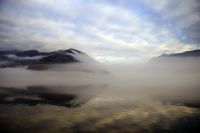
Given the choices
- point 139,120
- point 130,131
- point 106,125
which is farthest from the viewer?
point 139,120

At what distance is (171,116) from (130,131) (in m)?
4.84

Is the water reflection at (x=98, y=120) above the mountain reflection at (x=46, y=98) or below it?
below

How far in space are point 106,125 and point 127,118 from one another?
7.09 feet

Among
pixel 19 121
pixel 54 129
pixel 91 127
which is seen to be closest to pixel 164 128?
pixel 91 127

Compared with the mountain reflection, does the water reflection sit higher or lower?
lower

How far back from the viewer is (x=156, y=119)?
14.7m

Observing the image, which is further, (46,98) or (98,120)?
(46,98)

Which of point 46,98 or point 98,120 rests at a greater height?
point 46,98

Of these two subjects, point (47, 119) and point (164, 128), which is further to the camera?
point (47, 119)

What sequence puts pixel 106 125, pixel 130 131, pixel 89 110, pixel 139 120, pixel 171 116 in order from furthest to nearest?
pixel 89 110, pixel 171 116, pixel 139 120, pixel 106 125, pixel 130 131

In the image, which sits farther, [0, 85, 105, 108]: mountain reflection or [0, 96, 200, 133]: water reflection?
[0, 85, 105, 108]: mountain reflection

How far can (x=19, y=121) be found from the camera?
1399 cm

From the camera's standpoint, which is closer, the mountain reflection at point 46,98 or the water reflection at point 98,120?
the water reflection at point 98,120

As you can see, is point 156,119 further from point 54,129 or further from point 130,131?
point 54,129
